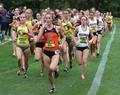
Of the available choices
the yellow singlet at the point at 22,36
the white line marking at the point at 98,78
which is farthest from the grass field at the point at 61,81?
the yellow singlet at the point at 22,36

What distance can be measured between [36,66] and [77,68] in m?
1.66

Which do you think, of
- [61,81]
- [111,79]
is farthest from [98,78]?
[61,81]

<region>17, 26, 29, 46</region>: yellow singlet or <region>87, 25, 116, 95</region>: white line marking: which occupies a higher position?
<region>17, 26, 29, 46</region>: yellow singlet

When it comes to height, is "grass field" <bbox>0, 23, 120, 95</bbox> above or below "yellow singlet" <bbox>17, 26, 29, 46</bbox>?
below

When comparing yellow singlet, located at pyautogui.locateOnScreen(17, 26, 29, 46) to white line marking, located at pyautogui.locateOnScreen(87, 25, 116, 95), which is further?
yellow singlet, located at pyautogui.locateOnScreen(17, 26, 29, 46)

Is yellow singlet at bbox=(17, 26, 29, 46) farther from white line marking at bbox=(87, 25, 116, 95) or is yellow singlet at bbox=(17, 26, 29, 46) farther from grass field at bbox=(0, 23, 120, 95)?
white line marking at bbox=(87, 25, 116, 95)

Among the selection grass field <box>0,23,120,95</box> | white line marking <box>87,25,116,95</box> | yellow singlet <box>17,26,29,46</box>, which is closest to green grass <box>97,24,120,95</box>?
grass field <box>0,23,120,95</box>

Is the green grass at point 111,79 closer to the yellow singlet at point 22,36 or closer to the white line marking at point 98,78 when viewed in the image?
the white line marking at point 98,78

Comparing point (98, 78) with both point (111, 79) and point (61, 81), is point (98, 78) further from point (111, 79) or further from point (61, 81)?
point (61, 81)

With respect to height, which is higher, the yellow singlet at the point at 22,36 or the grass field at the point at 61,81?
the yellow singlet at the point at 22,36

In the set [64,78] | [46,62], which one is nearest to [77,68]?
[64,78]

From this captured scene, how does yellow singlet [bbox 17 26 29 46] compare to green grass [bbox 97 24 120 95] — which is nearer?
green grass [bbox 97 24 120 95]

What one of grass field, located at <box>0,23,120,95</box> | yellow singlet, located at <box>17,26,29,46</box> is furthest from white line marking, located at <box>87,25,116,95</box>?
Result: yellow singlet, located at <box>17,26,29,46</box>

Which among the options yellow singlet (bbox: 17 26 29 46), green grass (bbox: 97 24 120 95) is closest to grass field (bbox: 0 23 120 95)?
green grass (bbox: 97 24 120 95)
